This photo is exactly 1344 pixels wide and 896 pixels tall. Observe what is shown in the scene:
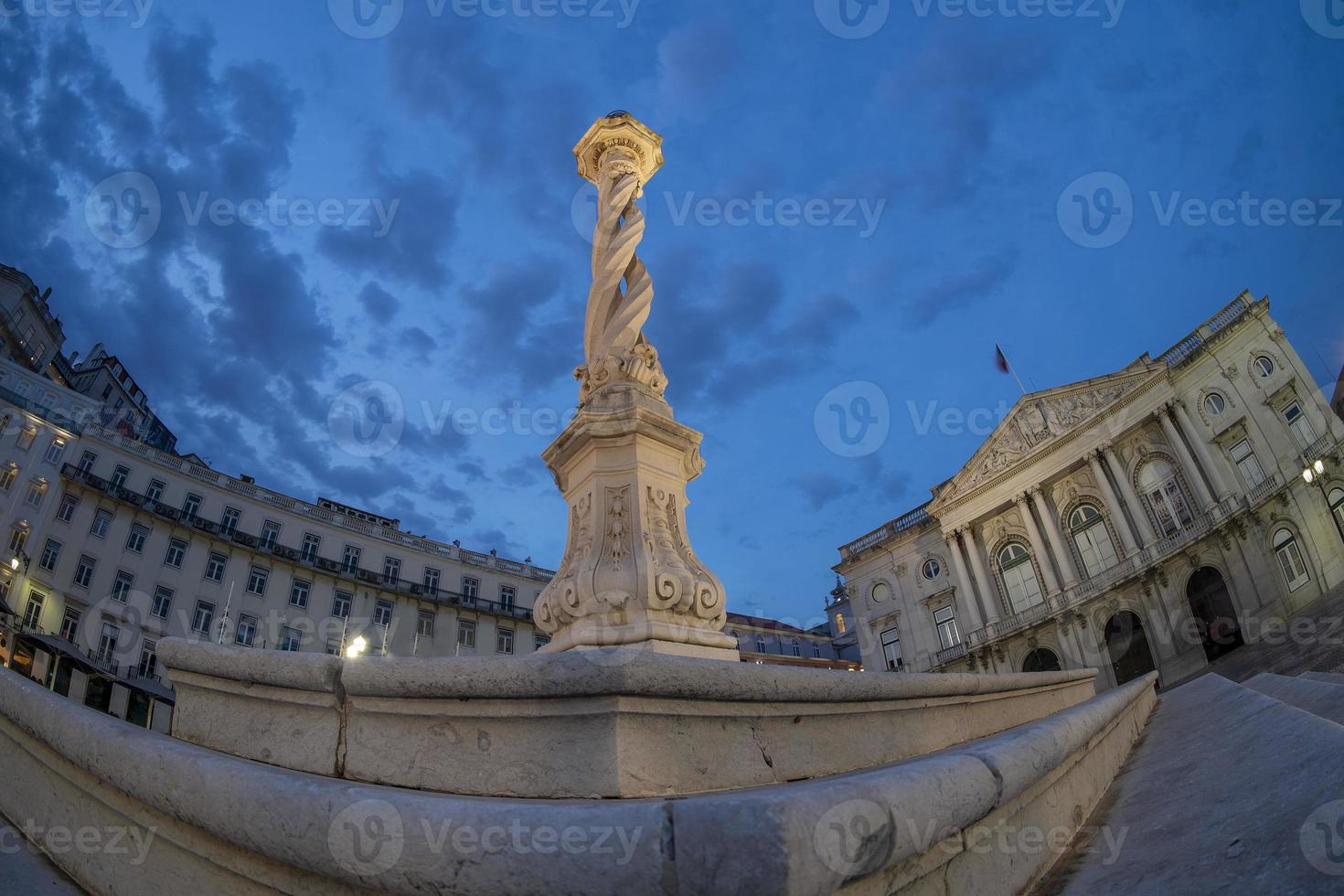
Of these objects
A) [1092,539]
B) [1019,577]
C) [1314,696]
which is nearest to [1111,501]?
[1092,539]

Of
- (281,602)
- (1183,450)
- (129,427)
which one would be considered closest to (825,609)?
(1183,450)

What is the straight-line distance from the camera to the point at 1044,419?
32.5m

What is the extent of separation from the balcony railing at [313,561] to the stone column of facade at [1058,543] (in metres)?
28.4

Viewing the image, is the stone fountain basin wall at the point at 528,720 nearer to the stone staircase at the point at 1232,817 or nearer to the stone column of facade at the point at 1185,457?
the stone staircase at the point at 1232,817

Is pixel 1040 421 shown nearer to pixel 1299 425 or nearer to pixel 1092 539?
pixel 1092 539

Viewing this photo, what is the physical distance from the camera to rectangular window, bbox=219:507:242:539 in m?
33.4

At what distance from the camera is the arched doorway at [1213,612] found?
82.4ft

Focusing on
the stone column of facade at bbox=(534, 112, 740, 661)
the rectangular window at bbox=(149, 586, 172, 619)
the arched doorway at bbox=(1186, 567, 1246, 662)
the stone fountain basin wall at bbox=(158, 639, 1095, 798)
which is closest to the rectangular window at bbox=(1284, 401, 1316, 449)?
the arched doorway at bbox=(1186, 567, 1246, 662)

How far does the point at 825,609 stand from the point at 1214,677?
Result: 64069 mm

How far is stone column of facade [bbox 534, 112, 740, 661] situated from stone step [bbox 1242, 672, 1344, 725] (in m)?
3.56

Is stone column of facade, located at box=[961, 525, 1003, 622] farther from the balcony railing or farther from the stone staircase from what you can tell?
the stone staircase

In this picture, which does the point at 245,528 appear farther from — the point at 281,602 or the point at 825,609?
the point at 825,609

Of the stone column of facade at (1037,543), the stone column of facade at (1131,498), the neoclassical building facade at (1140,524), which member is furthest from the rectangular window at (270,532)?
the stone column of facade at (1131,498)

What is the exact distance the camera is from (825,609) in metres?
69.3
